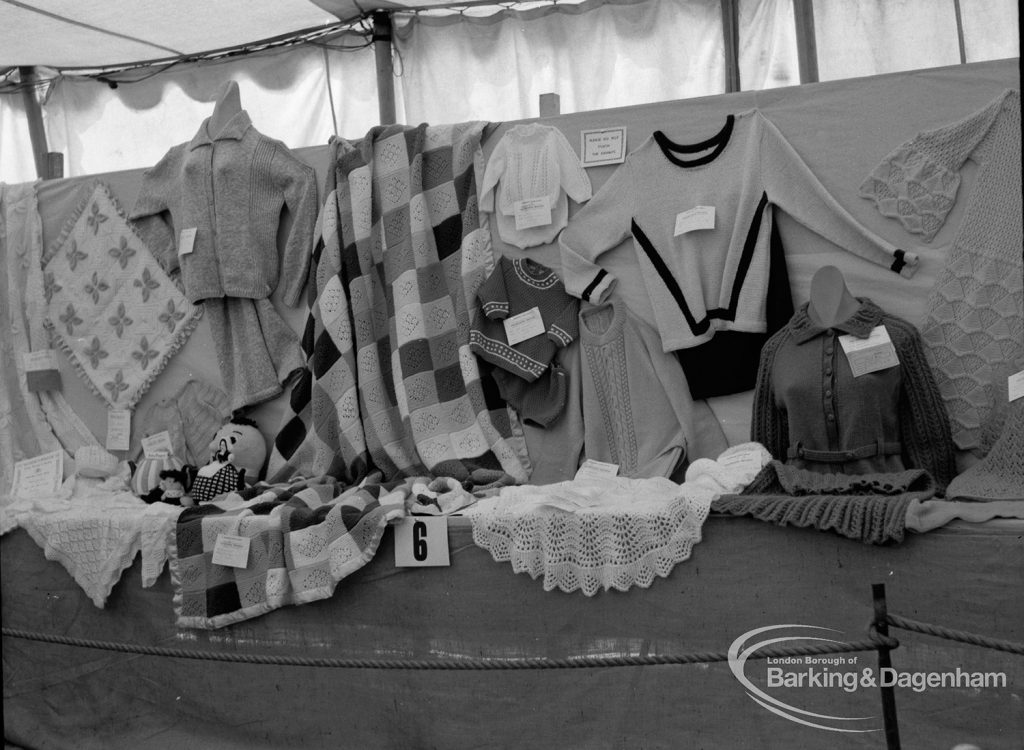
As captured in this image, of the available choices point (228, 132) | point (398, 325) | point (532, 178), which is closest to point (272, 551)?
point (398, 325)

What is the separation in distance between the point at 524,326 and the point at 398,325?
0.38 metres

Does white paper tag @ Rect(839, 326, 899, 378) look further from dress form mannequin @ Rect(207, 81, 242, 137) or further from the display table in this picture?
dress form mannequin @ Rect(207, 81, 242, 137)

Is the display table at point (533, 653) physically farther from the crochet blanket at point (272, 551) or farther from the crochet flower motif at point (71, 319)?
the crochet flower motif at point (71, 319)

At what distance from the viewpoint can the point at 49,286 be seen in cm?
359

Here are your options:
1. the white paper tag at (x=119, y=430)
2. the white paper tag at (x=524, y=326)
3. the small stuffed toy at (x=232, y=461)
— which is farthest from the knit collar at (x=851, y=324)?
the white paper tag at (x=119, y=430)

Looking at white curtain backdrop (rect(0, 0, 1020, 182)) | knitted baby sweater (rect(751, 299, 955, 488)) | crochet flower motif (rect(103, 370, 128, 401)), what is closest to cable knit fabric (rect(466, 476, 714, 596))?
knitted baby sweater (rect(751, 299, 955, 488))

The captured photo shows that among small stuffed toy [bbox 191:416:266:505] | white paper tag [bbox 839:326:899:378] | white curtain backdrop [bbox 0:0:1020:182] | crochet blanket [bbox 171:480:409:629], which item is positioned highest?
white curtain backdrop [bbox 0:0:1020:182]

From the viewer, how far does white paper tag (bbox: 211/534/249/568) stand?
261cm

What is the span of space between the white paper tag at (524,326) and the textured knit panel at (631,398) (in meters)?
0.12

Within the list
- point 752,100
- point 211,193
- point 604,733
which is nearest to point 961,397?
point 752,100

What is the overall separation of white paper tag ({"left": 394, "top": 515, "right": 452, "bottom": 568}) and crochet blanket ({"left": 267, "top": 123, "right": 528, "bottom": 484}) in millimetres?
490

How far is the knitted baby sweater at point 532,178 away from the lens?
3023 millimetres

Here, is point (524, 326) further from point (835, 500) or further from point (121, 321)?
point (121, 321)

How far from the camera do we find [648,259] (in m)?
2.92
